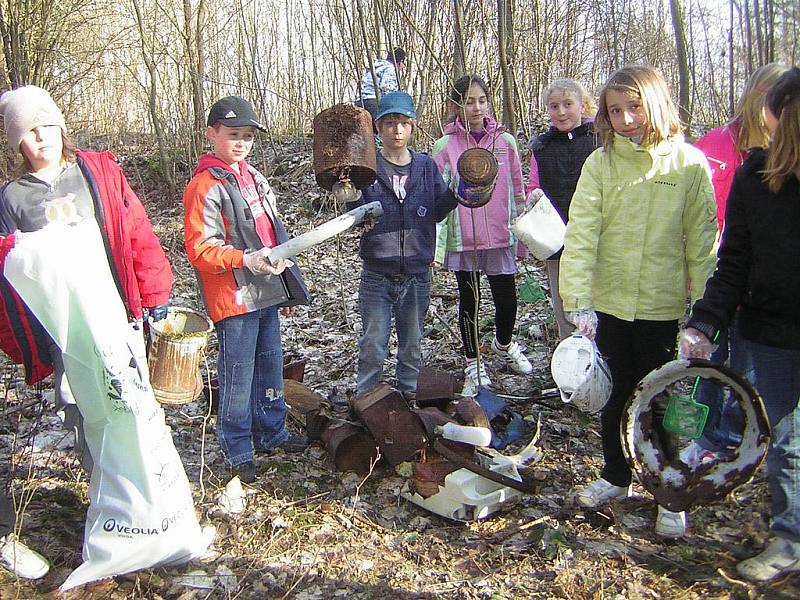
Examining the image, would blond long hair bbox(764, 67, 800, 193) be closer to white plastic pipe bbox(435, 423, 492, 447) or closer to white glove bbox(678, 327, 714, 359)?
white glove bbox(678, 327, 714, 359)

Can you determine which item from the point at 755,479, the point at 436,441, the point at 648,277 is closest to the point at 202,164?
the point at 436,441

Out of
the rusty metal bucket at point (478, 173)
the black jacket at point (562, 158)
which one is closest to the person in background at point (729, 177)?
the black jacket at point (562, 158)

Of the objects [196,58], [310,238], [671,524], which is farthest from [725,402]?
[196,58]

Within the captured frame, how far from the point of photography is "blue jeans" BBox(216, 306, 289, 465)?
11.3 ft

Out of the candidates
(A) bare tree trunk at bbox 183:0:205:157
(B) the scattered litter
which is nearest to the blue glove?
(B) the scattered litter

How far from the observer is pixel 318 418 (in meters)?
3.88

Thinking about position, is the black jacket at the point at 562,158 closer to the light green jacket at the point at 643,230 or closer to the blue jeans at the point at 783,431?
the light green jacket at the point at 643,230

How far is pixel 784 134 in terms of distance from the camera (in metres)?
2.30

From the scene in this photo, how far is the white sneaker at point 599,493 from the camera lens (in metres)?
3.12

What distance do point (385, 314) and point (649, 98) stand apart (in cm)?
191

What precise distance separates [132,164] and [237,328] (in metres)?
9.61

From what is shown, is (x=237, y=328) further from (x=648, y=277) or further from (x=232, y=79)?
(x=232, y=79)

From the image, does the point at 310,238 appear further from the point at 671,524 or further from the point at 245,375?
the point at 671,524

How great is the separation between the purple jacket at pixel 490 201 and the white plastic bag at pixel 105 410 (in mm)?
2493
